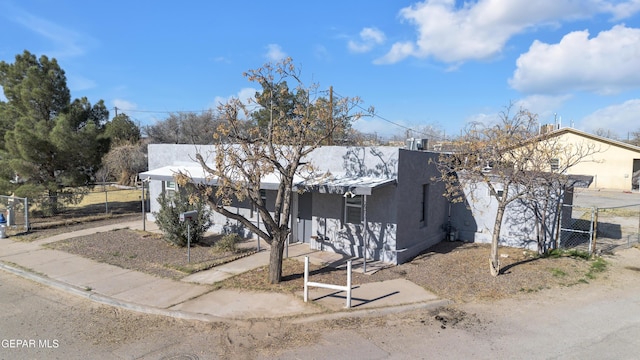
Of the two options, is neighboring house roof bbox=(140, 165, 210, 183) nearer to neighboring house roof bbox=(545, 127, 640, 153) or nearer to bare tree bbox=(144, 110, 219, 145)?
bare tree bbox=(144, 110, 219, 145)

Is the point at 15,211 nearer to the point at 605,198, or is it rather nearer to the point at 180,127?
the point at 180,127

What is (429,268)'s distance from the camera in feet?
33.5

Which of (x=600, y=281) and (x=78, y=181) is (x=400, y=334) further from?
(x=78, y=181)

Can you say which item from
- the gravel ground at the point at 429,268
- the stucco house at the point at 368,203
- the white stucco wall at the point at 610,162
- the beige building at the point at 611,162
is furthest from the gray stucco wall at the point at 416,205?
the white stucco wall at the point at 610,162

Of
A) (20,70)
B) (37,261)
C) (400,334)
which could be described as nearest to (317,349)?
(400,334)

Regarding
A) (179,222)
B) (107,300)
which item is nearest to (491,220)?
(179,222)

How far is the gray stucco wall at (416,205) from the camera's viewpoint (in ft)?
35.6

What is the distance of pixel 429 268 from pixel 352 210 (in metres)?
2.73

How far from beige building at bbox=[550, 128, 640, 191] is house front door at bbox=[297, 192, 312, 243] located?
2823cm

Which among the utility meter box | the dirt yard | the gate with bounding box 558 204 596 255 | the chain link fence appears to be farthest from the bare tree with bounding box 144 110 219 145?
the gate with bounding box 558 204 596 255

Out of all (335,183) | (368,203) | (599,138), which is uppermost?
(599,138)

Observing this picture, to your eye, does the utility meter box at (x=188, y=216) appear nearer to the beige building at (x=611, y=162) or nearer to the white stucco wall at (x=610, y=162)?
the beige building at (x=611, y=162)

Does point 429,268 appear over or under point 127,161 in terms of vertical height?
under

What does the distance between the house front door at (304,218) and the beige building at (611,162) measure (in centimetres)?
2823
